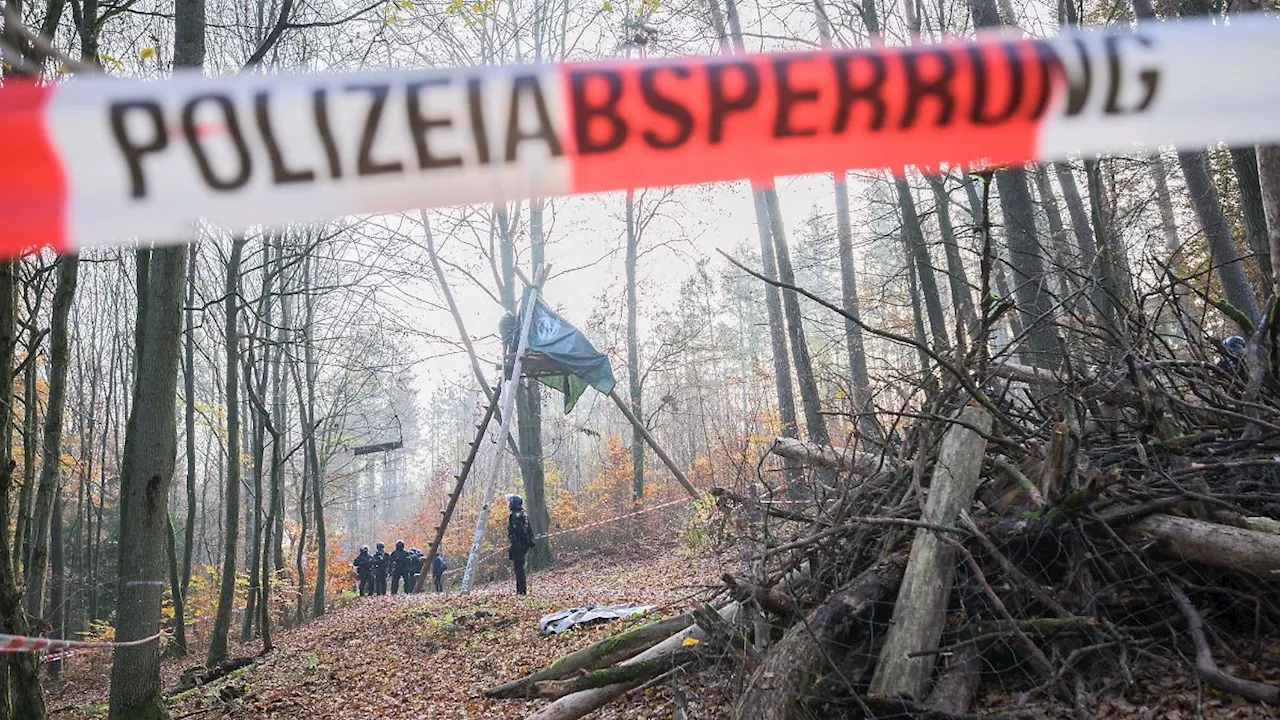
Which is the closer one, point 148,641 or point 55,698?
point 148,641

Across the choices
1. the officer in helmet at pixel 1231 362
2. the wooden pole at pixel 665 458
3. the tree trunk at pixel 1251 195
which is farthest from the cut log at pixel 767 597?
the wooden pole at pixel 665 458

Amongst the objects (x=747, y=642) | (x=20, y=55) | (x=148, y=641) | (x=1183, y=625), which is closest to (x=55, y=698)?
(x=148, y=641)

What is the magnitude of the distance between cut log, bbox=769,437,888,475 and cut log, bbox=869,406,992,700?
66cm

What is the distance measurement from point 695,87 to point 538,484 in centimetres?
1645

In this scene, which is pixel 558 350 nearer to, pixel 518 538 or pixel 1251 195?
pixel 518 538

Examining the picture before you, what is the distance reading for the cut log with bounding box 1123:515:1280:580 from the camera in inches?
116

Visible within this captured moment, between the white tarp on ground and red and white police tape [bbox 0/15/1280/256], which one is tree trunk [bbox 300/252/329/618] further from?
red and white police tape [bbox 0/15/1280/256]

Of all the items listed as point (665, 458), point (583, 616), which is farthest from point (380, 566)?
point (583, 616)

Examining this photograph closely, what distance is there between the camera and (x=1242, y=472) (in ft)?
12.1

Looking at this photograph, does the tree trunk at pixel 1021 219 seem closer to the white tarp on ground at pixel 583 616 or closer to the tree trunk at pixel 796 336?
the tree trunk at pixel 796 336

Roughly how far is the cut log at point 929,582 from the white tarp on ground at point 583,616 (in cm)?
390

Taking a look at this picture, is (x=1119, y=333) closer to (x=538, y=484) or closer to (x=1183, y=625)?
(x=1183, y=625)

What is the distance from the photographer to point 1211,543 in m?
3.14

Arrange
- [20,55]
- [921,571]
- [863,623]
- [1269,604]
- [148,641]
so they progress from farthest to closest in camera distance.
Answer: [148,641], [20,55], [863,623], [921,571], [1269,604]
